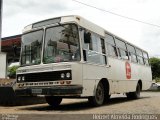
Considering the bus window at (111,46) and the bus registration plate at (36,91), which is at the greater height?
the bus window at (111,46)

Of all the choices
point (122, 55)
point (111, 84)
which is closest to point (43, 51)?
point (111, 84)

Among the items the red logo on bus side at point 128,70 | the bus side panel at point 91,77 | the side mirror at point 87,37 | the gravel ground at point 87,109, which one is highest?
the side mirror at point 87,37

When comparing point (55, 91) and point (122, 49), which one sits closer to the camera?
point (55, 91)

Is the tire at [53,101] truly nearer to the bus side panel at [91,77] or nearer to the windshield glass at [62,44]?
the bus side panel at [91,77]

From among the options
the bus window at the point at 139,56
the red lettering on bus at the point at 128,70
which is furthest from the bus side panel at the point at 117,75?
the bus window at the point at 139,56

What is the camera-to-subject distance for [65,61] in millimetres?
11078

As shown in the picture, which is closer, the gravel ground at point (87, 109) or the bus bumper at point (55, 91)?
the gravel ground at point (87, 109)

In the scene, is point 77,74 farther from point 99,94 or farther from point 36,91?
point 99,94

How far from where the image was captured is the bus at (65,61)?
36.0 feet

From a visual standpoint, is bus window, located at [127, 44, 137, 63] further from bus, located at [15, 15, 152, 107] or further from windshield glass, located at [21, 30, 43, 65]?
windshield glass, located at [21, 30, 43, 65]

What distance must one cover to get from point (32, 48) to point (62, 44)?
137 cm

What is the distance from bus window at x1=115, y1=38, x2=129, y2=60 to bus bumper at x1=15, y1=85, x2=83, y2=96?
5.66m

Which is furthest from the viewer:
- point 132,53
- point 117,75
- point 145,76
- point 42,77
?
point 145,76

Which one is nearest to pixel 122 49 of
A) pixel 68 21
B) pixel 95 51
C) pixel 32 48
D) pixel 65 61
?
pixel 95 51
